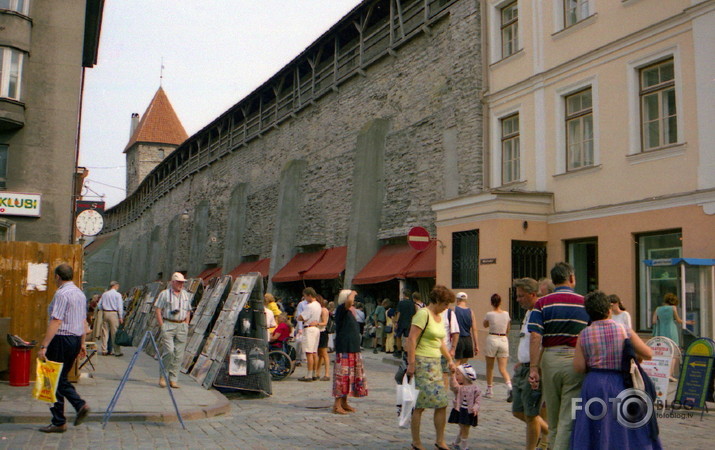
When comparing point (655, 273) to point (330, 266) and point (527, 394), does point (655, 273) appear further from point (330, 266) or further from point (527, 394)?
point (330, 266)

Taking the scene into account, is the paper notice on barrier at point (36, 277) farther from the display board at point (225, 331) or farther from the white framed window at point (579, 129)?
the white framed window at point (579, 129)

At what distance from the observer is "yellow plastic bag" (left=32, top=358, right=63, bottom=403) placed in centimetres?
719

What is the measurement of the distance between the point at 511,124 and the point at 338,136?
10302mm

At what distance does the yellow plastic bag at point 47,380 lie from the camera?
719 cm

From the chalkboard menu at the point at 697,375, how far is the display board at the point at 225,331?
6.17 metres

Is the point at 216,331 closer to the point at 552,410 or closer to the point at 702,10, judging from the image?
the point at 552,410

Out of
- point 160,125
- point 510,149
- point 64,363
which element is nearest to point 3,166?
point 510,149

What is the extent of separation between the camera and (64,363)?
752cm

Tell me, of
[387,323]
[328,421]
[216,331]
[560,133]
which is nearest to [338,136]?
[387,323]

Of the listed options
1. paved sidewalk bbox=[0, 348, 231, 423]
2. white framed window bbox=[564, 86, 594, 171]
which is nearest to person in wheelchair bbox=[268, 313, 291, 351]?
paved sidewalk bbox=[0, 348, 231, 423]

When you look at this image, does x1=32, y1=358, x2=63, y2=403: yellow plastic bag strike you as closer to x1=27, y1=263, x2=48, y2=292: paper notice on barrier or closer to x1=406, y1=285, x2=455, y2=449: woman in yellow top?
x1=406, y1=285, x2=455, y2=449: woman in yellow top

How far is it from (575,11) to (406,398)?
42.3ft

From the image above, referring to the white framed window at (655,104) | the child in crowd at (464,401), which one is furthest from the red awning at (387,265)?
the child in crowd at (464,401)

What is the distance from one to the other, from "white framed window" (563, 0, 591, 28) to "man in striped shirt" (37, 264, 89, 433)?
1308 centimetres
